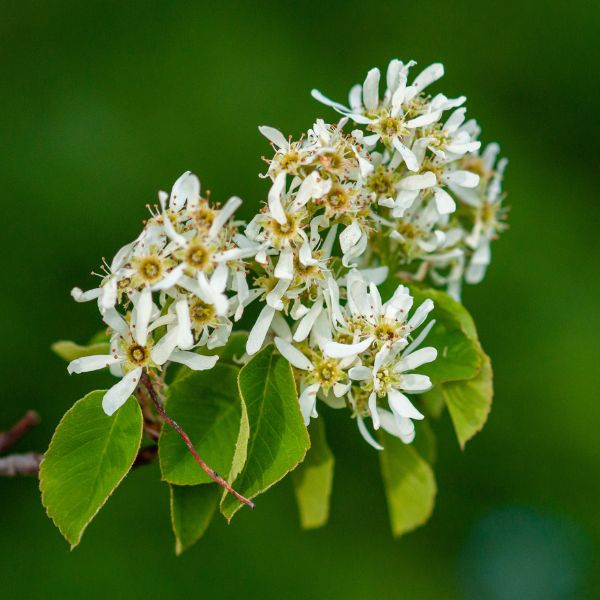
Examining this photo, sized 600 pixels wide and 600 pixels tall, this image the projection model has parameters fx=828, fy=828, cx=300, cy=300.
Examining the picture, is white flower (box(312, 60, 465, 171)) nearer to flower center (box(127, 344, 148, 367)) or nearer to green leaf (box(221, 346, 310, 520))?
green leaf (box(221, 346, 310, 520))

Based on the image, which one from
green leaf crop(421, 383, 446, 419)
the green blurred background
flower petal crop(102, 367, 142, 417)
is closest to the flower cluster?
flower petal crop(102, 367, 142, 417)

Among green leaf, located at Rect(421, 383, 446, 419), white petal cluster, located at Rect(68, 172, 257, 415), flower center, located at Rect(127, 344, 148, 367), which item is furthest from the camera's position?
green leaf, located at Rect(421, 383, 446, 419)

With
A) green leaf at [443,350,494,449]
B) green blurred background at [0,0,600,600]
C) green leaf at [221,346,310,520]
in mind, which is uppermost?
green leaf at [221,346,310,520]

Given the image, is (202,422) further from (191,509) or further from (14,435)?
(14,435)

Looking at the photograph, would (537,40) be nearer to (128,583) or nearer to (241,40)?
(241,40)

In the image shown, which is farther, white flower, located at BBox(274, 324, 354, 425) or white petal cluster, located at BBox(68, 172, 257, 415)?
white flower, located at BBox(274, 324, 354, 425)

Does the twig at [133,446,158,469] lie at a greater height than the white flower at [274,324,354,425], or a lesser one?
lesser
